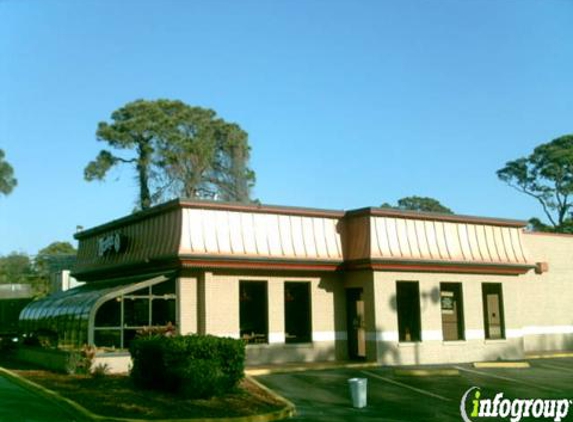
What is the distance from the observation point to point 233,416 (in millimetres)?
14695

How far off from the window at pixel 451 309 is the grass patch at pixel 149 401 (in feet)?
32.8

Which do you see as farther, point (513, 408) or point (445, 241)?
point (445, 241)

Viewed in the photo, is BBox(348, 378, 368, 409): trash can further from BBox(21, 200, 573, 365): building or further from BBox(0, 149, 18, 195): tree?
BBox(0, 149, 18, 195): tree

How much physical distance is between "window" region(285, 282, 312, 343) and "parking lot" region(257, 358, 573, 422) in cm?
236

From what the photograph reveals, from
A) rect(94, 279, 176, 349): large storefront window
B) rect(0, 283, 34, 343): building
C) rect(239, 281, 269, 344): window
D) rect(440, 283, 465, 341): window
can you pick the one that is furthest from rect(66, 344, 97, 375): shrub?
rect(0, 283, 34, 343): building

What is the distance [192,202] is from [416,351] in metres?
8.95

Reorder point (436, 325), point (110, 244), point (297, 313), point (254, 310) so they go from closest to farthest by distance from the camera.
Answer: point (254, 310)
point (436, 325)
point (297, 313)
point (110, 244)

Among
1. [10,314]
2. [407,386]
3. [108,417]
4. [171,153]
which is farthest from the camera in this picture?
[171,153]

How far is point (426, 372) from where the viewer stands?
827 inches

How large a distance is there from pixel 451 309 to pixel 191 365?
14129 mm

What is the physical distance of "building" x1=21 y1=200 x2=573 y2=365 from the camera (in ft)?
72.9

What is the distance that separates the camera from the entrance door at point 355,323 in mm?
24812

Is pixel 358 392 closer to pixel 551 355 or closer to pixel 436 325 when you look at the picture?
pixel 436 325

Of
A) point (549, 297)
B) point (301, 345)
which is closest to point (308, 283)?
point (301, 345)
